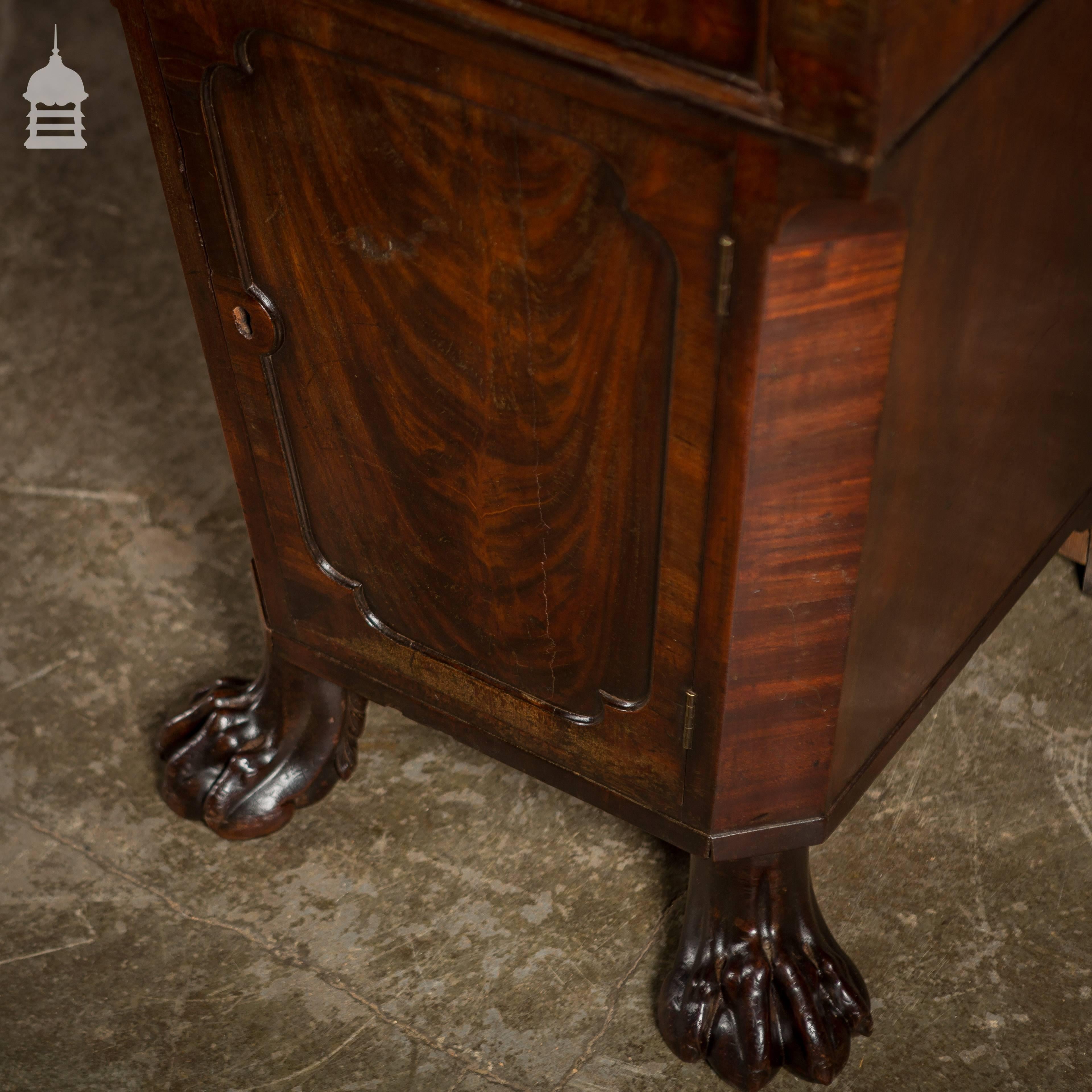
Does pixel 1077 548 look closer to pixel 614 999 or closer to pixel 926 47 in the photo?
pixel 614 999

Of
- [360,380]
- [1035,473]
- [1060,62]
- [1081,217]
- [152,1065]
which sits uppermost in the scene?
[1060,62]

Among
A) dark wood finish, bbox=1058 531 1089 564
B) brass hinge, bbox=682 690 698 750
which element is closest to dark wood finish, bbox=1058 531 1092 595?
dark wood finish, bbox=1058 531 1089 564

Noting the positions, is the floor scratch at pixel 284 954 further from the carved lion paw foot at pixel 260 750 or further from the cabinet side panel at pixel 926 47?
the cabinet side panel at pixel 926 47

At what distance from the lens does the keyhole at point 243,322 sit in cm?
129

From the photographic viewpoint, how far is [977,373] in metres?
1.19

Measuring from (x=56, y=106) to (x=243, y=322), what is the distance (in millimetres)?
2164

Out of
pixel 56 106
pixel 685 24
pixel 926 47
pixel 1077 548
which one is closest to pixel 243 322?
pixel 685 24

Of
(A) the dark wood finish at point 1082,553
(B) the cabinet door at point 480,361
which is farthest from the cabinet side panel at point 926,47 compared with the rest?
(A) the dark wood finish at point 1082,553

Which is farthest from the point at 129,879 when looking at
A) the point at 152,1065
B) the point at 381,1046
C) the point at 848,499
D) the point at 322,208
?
the point at 848,499

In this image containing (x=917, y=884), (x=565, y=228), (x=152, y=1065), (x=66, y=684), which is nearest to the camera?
(x=565, y=228)

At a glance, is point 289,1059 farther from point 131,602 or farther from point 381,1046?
point 131,602

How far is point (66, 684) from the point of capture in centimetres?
188

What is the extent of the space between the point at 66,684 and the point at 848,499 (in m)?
1.16

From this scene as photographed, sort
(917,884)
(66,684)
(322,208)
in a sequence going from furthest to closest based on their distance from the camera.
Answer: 1. (66,684)
2. (917,884)
3. (322,208)
